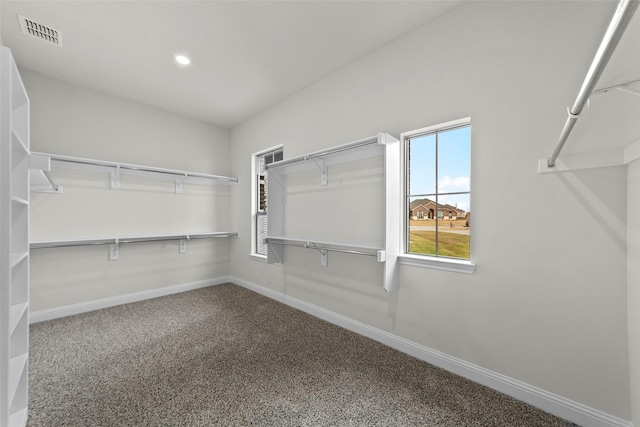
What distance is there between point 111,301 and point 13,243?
93.0 inches

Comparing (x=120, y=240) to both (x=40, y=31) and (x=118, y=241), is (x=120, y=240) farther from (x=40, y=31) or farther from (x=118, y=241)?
(x=40, y=31)

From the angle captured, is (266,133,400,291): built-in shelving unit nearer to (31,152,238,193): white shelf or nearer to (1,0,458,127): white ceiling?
(1,0,458,127): white ceiling

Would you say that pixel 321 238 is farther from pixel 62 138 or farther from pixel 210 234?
pixel 62 138

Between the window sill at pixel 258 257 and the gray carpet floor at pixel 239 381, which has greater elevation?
the window sill at pixel 258 257

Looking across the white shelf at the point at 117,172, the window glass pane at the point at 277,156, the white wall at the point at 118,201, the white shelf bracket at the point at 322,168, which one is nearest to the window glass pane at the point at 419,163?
the white shelf bracket at the point at 322,168

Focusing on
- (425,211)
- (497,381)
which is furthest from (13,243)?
(497,381)

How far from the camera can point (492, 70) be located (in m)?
1.72

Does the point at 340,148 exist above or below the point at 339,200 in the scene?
above

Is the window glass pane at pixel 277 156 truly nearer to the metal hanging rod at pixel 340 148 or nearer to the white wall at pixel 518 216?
the metal hanging rod at pixel 340 148

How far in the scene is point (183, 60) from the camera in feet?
8.32

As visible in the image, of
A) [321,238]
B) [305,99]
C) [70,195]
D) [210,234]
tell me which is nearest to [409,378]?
[321,238]

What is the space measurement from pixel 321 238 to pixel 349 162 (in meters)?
0.90

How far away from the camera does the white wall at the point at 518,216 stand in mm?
1370

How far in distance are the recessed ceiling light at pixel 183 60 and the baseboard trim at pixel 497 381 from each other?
3002 mm
